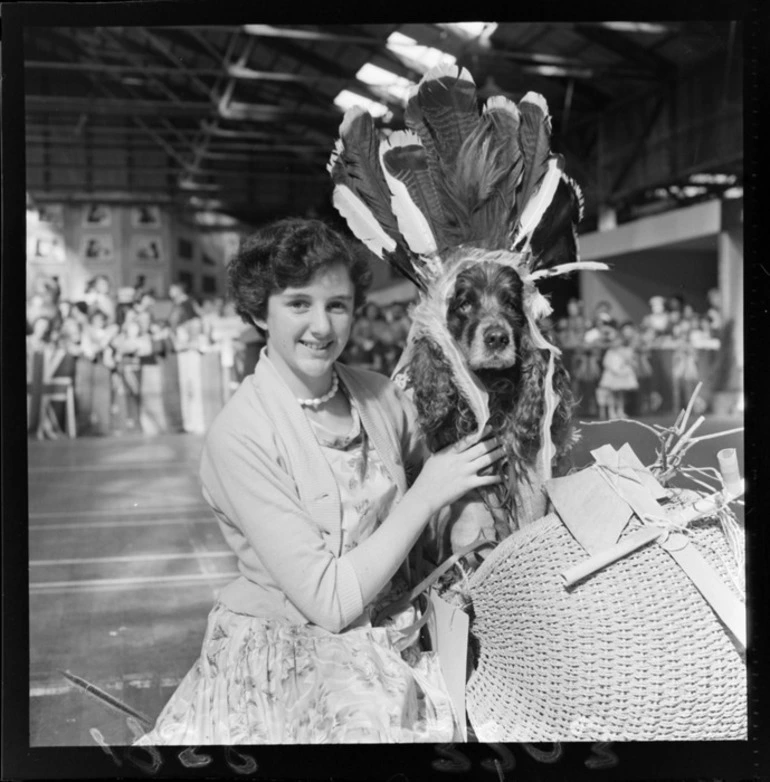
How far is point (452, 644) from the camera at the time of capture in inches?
67.3

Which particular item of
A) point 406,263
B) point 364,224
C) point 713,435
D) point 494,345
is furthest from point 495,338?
point 713,435

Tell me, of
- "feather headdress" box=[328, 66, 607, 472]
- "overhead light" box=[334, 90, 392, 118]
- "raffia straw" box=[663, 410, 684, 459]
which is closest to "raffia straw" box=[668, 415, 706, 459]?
"raffia straw" box=[663, 410, 684, 459]

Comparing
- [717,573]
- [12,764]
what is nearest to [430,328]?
[717,573]

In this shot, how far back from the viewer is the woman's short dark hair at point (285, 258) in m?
1.64

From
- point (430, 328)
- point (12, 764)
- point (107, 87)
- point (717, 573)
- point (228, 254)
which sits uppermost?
point (107, 87)

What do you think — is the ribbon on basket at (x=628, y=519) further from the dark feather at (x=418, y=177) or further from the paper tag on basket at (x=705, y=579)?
the dark feather at (x=418, y=177)

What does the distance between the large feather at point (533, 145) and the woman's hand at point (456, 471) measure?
1.57ft

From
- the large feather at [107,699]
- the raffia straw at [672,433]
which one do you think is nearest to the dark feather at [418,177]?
the raffia straw at [672,433]

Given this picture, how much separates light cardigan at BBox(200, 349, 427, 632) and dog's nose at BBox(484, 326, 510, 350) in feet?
0.91

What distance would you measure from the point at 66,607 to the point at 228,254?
88 cm

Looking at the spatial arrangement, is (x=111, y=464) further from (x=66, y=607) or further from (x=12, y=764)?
(x=12, y=764)

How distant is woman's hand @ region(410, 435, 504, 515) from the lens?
1637mm

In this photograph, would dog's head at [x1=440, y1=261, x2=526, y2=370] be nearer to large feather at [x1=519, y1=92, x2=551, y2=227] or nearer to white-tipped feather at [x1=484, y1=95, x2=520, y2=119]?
large feather at [x1=519, y1=92, x2=551, y2=227]

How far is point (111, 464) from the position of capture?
2135 mm
